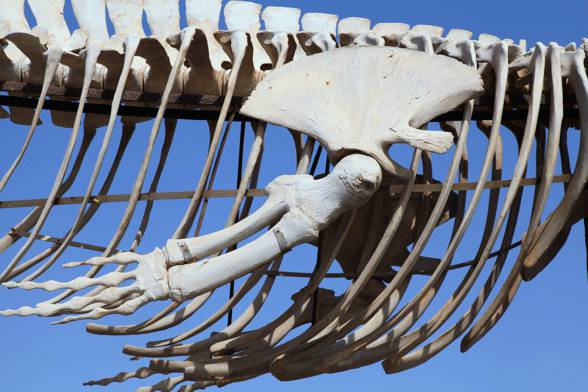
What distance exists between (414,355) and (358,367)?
38 centimetres

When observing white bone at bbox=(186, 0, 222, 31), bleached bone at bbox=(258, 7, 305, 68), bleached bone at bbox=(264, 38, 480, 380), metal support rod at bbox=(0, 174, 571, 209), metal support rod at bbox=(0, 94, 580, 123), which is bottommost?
bleached bone at bbox=(264, 38, 480, 380)

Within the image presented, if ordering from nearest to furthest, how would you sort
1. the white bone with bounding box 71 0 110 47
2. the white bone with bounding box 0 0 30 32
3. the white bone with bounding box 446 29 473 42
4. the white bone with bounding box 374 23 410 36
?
the white bone with bounding box 71 0 110 47 < the white bone with bounding box 0 0 30 32 < the white bone with bounding box 374 23 410 36 < the white bone with bounding box 446 29 473 42

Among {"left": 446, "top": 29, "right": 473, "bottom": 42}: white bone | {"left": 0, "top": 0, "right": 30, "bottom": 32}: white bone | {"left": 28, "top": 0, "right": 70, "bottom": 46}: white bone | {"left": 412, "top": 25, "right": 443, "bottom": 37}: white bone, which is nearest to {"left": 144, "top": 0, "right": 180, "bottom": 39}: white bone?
{"left": 28, "top": 0, "right": 70, "bottom": 46}: white bone

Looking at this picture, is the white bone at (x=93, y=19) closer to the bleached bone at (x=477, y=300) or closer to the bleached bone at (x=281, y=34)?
the bleached bone at (x=281, y=34)

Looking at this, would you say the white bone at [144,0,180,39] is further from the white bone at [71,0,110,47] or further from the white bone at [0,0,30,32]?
the white bone at [0,0,30,32]

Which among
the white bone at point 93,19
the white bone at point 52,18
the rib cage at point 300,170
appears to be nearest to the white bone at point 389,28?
the rib cage at point 300,170

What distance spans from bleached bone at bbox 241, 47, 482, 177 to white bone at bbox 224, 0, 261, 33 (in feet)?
1.83

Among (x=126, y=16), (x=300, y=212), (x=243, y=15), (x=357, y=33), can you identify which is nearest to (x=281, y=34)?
(x=243, y=15)

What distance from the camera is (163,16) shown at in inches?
404

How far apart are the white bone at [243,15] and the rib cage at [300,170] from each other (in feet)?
0.30

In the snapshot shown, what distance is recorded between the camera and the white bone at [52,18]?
9.96 m

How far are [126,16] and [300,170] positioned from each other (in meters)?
1.70

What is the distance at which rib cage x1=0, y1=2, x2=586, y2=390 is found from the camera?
31.4 feet

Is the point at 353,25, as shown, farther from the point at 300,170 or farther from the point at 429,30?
the point at 300,170
